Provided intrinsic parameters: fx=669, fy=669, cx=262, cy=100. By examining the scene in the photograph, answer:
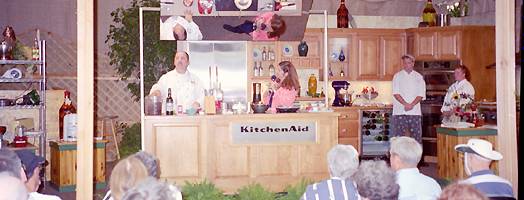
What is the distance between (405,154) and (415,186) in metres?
0.23

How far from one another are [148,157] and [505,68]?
320 centimetres

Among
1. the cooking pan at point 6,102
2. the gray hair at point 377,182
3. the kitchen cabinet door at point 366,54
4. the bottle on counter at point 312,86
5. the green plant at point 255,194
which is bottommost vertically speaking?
the green plant at point 255,194

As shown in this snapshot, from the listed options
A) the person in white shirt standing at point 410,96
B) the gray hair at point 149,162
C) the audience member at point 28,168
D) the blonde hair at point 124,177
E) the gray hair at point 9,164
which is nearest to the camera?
the gray hair at point 9,164

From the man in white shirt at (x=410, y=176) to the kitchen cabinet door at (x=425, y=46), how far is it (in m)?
6.31

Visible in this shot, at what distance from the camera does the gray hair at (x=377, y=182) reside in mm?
3588

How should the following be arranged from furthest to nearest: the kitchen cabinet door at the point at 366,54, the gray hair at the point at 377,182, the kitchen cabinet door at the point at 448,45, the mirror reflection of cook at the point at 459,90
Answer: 1. the kitchen cabinet door at the point at 366,54
2. the kitchen cabinet door at the point at 448,45
3. the mirror reflection of cook at the point at 459,90
4. the gray hair at the point at 377,182

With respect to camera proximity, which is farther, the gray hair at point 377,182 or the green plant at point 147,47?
the green plant at point 147,47

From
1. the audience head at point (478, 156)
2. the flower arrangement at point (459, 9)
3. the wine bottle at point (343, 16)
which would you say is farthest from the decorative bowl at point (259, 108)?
the flower arrangement at point (459, 9)

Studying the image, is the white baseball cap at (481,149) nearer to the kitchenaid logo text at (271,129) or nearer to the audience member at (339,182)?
the audience member at (339,182)

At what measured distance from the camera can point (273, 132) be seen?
24.8 ft

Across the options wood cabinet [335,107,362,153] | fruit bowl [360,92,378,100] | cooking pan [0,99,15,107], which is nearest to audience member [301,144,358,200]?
cooking pan [0,99,15,107]

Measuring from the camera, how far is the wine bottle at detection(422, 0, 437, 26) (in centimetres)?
1069

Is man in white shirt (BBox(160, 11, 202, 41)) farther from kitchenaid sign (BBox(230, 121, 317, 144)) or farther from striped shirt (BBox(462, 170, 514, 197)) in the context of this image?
striped shirt (BBox(462, 170, 514, 197))

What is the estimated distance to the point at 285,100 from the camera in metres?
7.84
